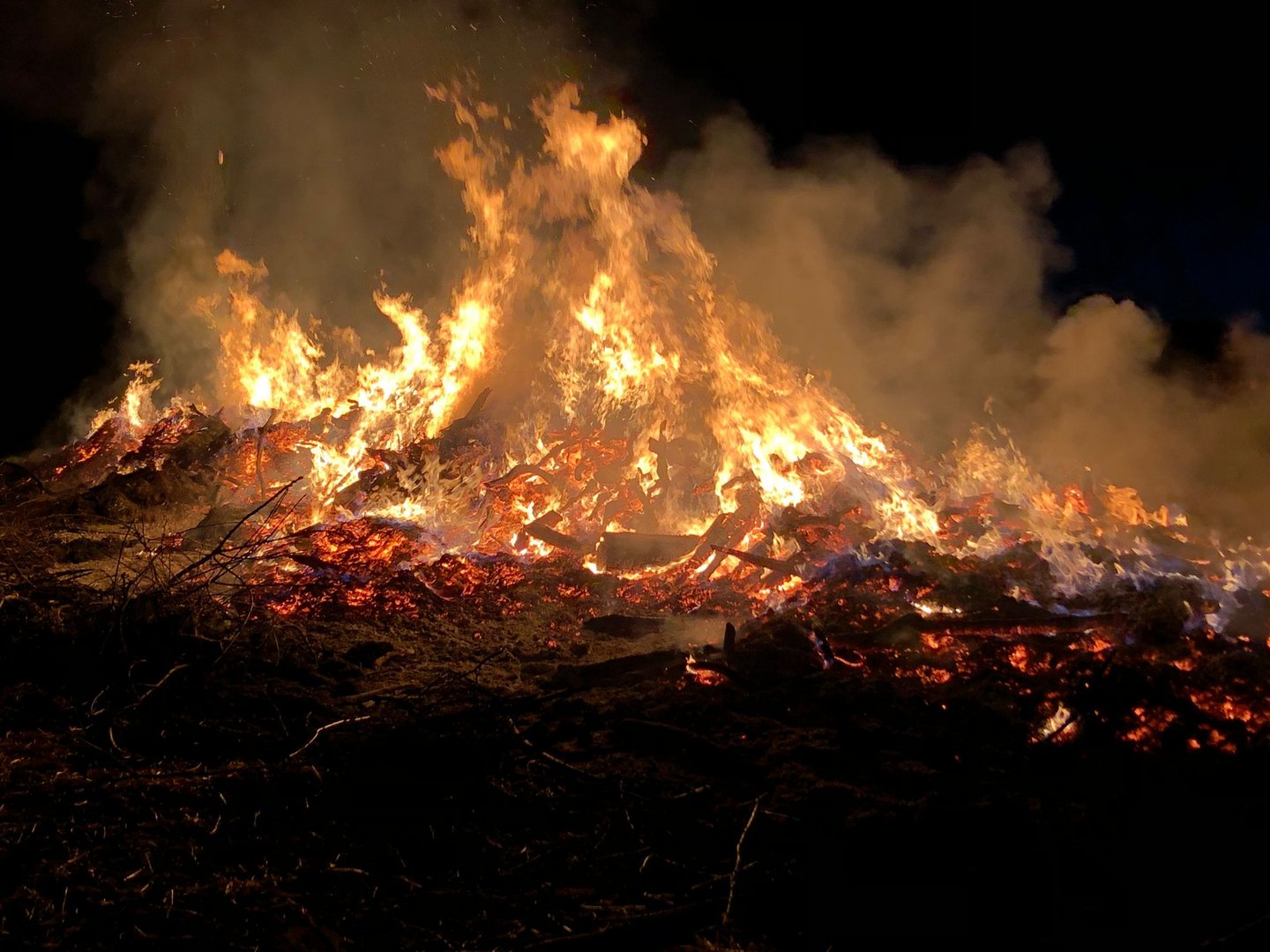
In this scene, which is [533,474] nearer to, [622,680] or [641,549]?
[641,549]

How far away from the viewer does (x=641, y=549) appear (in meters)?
10.1

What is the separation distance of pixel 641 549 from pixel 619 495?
8.98 ft

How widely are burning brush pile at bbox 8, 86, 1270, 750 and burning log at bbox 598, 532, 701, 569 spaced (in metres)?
0.05

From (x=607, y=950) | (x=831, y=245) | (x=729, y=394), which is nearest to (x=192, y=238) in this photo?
(x=729, y=394)

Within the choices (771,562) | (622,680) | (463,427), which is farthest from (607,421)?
(622,680)

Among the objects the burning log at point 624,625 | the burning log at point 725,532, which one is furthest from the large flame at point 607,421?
the burning log at point 624,625

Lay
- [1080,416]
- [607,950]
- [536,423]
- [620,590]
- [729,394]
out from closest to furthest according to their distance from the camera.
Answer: [607,950]
[620,590]
[729,394]
[1080,416]
[536,423]

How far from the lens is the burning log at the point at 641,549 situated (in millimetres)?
9922

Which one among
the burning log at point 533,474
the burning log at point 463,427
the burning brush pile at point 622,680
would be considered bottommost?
the burning brush pile at point 622,680

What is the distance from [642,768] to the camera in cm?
371

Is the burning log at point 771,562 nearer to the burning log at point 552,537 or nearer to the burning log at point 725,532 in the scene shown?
the burning log at point 725,532

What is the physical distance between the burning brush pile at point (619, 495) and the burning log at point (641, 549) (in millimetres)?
51

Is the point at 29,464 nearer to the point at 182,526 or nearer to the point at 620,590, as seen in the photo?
the point at 182,526

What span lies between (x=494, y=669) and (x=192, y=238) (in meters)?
19.1
